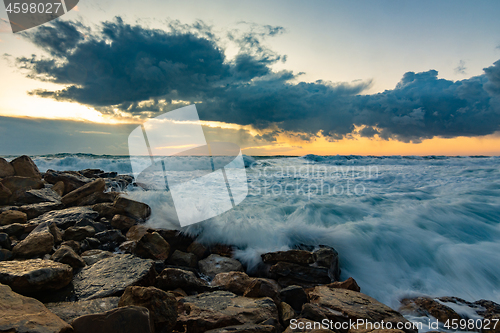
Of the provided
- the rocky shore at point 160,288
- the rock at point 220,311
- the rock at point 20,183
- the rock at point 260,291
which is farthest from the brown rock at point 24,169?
the rock at point 260,291

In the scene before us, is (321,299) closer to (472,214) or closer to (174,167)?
(472,214)

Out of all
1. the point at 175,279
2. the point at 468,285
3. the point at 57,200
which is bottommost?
the point at 468,285

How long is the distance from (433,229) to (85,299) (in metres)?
6.43

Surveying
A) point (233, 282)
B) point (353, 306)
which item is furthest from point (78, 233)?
point (353, 306)

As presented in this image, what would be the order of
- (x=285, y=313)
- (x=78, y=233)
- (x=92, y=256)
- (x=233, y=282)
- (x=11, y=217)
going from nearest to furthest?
1. (x=285, y=313)
2. (x=233, y=282)
3. (x=92, y=256)
4. (x=78, y=233)
5. (x=11, y=217)

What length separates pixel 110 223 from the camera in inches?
174

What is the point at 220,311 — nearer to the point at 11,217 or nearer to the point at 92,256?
the point at 92,256

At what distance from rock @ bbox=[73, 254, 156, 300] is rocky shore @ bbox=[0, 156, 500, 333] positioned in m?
0.01

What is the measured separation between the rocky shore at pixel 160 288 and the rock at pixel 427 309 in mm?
11

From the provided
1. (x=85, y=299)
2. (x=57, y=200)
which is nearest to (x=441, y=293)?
(x=85, y=299)

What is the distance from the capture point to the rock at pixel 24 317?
1385mm

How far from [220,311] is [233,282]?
2.11 feet

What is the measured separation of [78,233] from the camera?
367 centimetres

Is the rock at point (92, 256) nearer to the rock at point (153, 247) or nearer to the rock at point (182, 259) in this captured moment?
the rock at point (153, 247)
